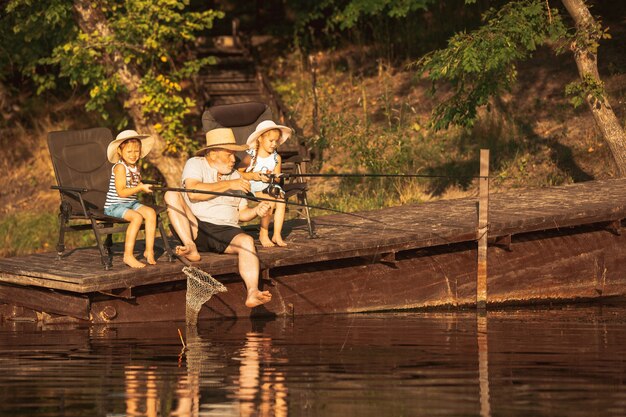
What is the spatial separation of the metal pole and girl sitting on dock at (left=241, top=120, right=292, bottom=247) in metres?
1.78

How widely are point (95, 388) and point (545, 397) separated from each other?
2953mm

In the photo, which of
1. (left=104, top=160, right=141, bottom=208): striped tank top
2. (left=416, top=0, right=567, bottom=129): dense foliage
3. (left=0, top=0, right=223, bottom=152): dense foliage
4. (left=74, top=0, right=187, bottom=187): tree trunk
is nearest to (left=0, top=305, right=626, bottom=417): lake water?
(left=104, top=160, right=141, bottom=208): striped tank top

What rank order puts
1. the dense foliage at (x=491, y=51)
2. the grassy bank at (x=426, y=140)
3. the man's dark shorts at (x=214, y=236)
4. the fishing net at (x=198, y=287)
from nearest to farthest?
the fishing net at (x=198, y=287), the man's dark shorts at (x=214, y=236), the dense foliage at (x=491, y=51), the grassy bank at (x=426, y=140)

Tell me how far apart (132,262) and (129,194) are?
0.59m

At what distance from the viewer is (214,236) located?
1391cm

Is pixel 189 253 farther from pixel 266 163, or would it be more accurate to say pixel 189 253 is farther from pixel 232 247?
pixel 266 163

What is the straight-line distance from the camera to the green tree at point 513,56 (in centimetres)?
1794

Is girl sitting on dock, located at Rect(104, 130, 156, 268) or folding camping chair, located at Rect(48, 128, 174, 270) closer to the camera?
girl sitting on dock, located at Rect(104, 130, 156, 268)

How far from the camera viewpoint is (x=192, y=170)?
13922 millimetres

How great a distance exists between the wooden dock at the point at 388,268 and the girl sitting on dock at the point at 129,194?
0.23m

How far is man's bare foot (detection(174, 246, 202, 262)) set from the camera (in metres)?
13.6

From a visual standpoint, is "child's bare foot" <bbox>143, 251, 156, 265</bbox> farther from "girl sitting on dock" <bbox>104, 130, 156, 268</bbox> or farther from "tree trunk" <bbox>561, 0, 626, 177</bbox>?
"tree trunk" <bbox>561, 0, 626, 177</bbox>

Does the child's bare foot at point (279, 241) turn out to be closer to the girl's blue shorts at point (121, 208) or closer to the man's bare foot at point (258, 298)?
the man's bare foot at point (258, 298)

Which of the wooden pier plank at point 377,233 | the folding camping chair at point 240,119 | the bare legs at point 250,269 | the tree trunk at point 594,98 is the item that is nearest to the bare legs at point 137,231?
the wooden pier plank at point 377,233
